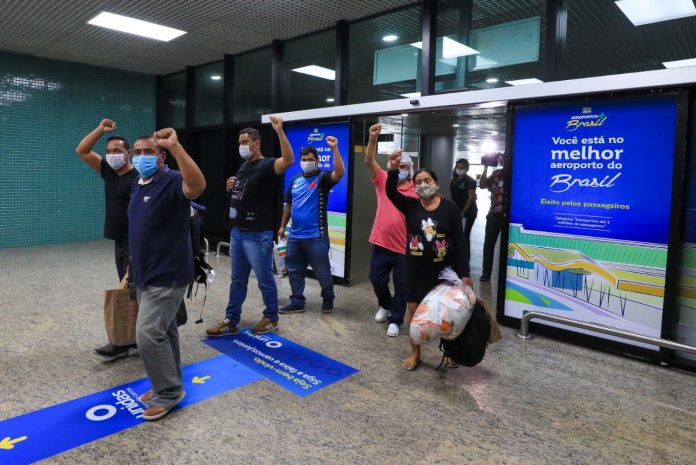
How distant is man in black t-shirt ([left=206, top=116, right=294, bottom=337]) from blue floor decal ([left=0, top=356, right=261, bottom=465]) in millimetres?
745

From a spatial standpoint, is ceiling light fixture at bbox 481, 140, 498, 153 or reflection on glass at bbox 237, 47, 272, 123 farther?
ceiling light fixture at bbox 481, 140, 498, 153

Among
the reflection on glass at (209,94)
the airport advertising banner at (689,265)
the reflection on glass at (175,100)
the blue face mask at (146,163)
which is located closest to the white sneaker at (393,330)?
the airport advertising banner at (689,265)

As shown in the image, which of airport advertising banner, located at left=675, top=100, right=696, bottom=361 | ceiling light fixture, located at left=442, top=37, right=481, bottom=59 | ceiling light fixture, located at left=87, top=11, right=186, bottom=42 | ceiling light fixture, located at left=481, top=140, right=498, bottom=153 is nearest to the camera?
airport advertising banner, located at left=675, top=100, right=696, bottom=361

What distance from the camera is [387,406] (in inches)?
97.7

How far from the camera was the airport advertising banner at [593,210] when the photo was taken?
314 centimetres

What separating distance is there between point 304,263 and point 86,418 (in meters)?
2.19

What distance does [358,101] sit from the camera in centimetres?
529

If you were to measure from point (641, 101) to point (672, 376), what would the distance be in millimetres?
1829

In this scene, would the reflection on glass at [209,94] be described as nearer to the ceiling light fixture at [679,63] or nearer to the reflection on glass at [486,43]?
the reflection on glass at [486,43]

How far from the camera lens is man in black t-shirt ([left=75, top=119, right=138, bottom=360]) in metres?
2.92

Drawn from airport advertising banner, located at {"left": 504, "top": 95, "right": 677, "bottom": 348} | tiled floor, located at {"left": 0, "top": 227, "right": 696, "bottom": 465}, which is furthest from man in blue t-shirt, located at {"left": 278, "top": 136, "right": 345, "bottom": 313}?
airport advertising banner, located at {"left": 504, "top": 95, "right": 677, "bottom": 348}

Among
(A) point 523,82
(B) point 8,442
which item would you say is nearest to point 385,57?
(A) point 523,82

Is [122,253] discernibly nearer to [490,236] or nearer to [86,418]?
[86,418]

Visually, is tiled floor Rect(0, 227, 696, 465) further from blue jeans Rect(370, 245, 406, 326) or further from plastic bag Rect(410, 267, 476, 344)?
plastic bag Rect(410, 267, 476, 344)
